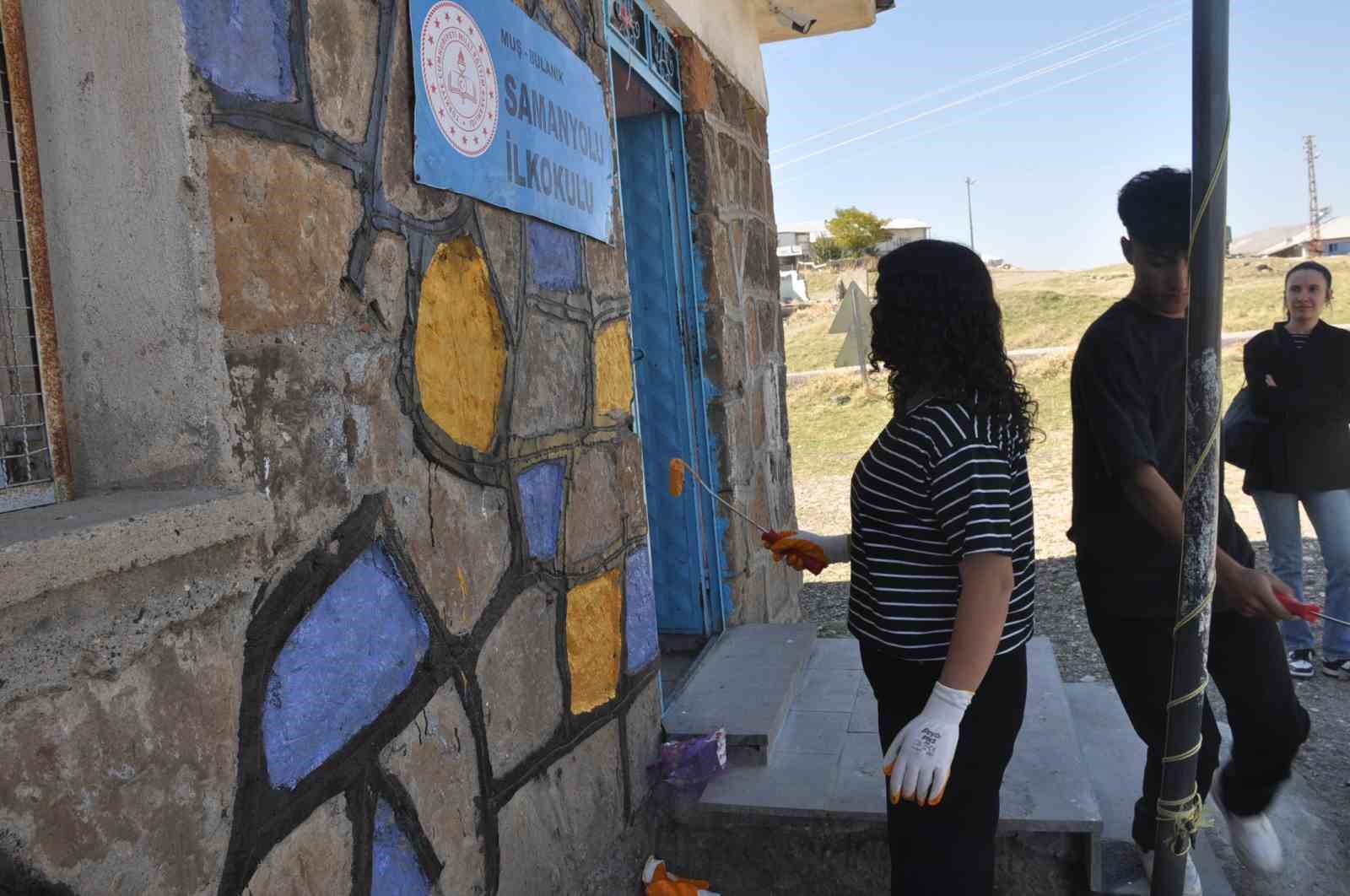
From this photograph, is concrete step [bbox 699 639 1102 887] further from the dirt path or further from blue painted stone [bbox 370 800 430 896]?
blue painted stone [bbox 370 800 430 896]

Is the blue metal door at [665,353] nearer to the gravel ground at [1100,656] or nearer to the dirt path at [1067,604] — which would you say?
the gravel ground at [1100,656]

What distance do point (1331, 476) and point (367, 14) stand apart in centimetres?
409

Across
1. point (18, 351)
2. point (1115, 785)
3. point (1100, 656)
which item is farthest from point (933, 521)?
point (1100, 656)

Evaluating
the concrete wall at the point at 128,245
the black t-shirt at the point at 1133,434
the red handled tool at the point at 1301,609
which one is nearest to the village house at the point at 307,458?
the concrete wall at the point at 128,245

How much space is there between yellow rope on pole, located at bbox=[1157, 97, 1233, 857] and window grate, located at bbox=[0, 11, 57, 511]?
1.75 m

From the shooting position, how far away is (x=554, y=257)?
232 cm

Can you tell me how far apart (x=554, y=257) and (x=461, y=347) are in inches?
21.3

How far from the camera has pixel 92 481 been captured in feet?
4.19

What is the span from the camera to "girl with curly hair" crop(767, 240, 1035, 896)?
1.74 meters

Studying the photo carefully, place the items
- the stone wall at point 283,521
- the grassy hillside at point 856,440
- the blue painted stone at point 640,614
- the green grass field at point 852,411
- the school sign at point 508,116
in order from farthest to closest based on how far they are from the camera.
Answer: the green grass field at point 852,411
the grassy hillside at point 856,440
the blue painted stone at point 640,614
the school sign at point 508,116
the stone wall at point 283,521

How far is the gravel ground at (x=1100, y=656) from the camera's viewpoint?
3455 mm

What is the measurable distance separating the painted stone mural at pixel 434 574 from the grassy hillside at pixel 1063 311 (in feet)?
70.6

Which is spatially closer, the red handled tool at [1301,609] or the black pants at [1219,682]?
the red handled tool at [1301,609]

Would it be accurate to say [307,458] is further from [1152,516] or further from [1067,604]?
[1067,604]
